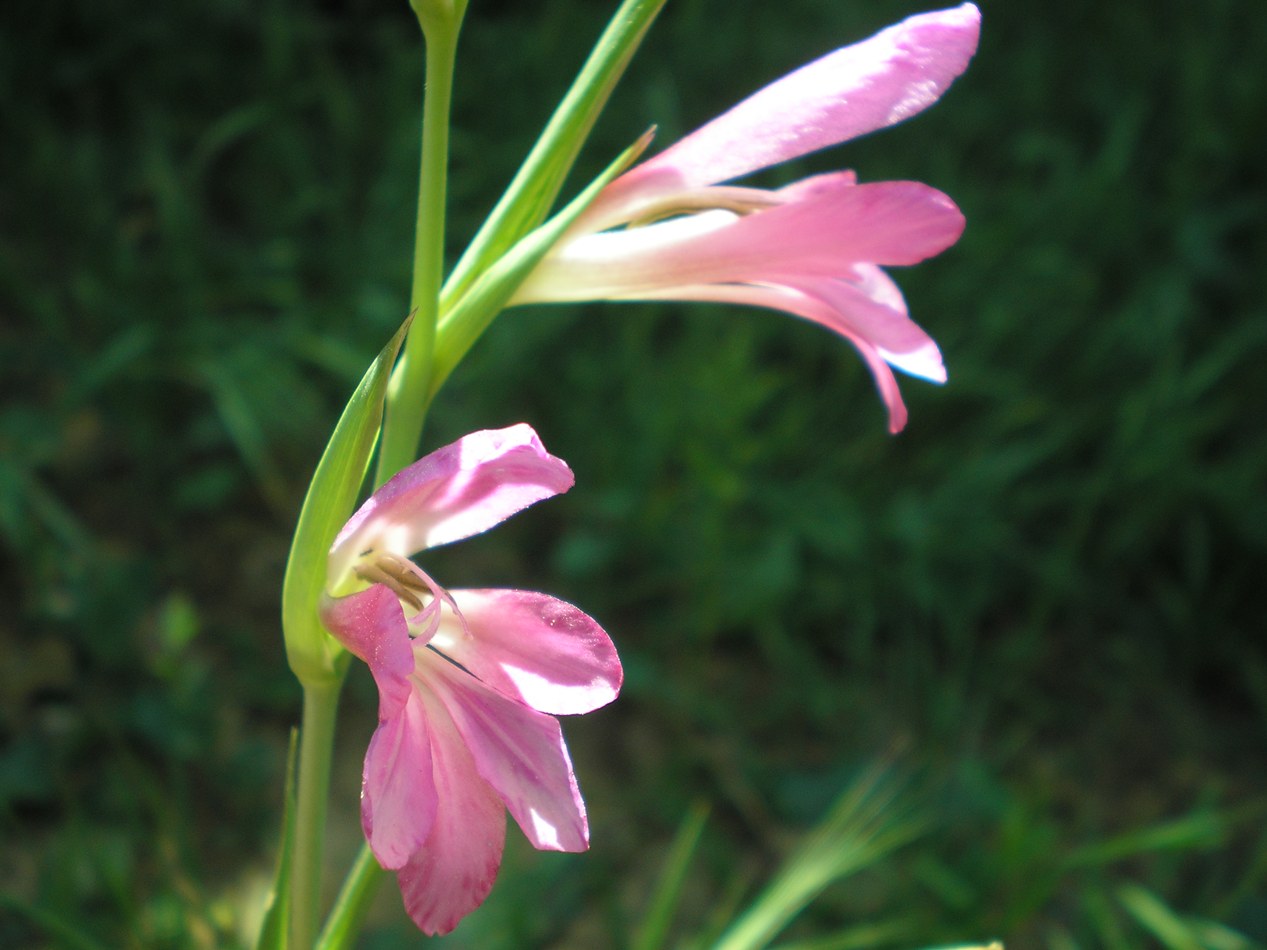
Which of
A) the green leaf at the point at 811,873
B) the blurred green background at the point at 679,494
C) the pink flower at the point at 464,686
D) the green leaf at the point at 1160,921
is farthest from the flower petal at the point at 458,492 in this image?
the green leaf at the point at 1160,921

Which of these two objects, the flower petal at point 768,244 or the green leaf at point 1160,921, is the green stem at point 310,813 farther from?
the green leaf at point 1160,921

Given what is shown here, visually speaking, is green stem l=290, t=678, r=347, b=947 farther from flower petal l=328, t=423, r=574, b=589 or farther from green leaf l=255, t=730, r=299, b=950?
flower petal l=328, t=423, r=574, b=589

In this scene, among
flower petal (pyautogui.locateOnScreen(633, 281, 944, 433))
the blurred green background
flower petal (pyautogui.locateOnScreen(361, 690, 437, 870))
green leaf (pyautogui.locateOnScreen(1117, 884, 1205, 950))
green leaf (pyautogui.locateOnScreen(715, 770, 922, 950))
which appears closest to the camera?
flower petal (pyautogui.locateOnScreen(361, 690, 437, 870))

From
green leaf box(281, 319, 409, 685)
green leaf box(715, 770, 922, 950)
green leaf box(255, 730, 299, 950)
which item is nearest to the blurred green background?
green leaf box(715, 770, 922, 950)

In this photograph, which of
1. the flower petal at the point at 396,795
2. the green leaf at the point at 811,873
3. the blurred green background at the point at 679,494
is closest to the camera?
the flower petal at the point at 396,795

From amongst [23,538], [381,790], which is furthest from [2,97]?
[381,790]

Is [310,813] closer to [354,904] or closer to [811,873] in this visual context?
[354,904]

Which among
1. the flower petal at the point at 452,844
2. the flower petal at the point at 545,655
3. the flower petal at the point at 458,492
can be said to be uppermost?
the flower petal at the point at 458,492

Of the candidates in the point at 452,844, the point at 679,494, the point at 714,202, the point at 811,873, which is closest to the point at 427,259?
the point at 714,202
